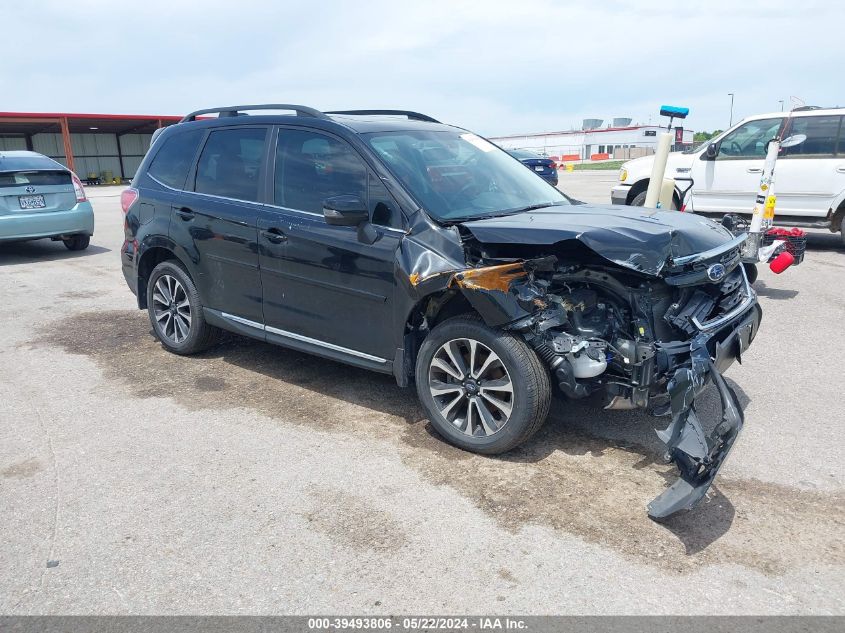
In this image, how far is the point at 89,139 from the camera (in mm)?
39094

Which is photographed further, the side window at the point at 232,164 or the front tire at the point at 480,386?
the side window at the point at 232,164

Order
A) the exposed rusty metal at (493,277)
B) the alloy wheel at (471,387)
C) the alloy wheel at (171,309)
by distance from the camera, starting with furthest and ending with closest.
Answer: the alloy wheel at (171,309), the alloy wheel at (471,387), the exposed rusty metal at (493,277)

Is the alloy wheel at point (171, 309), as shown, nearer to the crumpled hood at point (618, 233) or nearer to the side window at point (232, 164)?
the side window at point (232, 164)

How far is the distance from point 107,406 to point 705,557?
12.9 feet

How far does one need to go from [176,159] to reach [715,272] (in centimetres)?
426

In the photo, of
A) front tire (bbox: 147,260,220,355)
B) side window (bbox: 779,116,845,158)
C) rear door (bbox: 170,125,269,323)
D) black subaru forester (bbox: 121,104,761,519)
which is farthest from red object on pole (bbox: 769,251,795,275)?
front tire (bbox: 147,260,220,355)

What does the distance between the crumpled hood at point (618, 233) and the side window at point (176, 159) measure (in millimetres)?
Answer: 2694

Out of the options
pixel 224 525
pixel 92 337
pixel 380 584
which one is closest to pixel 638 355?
pixel 380 584

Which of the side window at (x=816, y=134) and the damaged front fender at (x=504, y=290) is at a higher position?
the side window at (x=816, y=134)

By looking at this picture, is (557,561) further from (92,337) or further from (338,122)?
(92,337)

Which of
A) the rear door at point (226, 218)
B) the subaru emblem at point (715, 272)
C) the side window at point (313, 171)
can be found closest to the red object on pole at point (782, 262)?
the subaru emblem at point (715, 272)

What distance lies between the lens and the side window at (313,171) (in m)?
4.50

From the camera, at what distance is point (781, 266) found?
22.4 feet

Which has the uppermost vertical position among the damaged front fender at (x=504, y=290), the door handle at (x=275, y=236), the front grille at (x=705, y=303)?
the door handle at (x=275, y=236)
